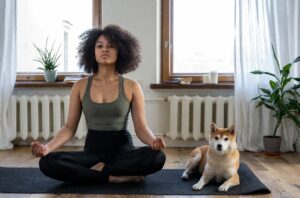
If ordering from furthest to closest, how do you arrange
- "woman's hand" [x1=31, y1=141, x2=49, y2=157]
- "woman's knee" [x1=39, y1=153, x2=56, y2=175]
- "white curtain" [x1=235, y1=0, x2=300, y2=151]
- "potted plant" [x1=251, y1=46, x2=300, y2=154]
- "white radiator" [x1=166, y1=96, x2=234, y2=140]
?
"white radiator" [x1=166, y1=96, x2=234, y2=140], "white curtain" [x1=235, y1=0, x2=300, y2=151], "potted plant" [x1=251, y1=46, x2=300, y2=154], "woman's knee" [x1=39, y1=153, x2=56, y2=175], "woman's hand" [x1=31, y1=141, x2=49, y2=157]

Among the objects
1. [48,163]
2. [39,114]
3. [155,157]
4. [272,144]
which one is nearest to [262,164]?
[272,144]

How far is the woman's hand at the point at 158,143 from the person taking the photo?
2.17 metres

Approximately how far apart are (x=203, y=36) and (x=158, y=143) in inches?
74.8

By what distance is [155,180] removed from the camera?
247 centimetres

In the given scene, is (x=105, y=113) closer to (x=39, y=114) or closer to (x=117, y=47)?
(x=117, y=47)

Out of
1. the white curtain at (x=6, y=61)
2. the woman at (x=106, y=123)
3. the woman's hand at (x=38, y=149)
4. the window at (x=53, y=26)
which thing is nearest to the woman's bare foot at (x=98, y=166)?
the woman at (x=106, y=123)

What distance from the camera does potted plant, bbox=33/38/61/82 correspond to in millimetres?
3713

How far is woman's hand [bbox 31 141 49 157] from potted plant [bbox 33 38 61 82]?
5.41 ft

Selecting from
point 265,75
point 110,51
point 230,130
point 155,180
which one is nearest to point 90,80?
point 110,51

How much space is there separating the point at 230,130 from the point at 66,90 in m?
1.96

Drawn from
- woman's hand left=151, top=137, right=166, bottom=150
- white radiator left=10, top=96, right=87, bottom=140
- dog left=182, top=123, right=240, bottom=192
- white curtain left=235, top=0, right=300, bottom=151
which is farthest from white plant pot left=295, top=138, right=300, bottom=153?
white radiator left=10, top=96, right=87, bottom=140

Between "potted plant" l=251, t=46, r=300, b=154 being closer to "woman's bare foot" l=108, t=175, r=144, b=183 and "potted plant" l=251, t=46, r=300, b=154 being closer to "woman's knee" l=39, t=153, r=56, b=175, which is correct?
"woman's bare foot" l=108, t=175, r=144, b=183

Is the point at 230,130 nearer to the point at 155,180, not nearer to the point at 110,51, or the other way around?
the point at 155,180

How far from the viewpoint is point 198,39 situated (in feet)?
12.6
